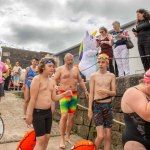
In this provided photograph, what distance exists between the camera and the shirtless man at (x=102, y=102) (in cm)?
466

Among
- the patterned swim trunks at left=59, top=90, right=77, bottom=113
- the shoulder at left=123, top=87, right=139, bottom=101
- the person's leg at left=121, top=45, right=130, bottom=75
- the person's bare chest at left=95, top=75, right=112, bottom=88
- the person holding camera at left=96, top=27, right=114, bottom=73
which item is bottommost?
the patterned swim trunks at left=59, top=90, right=77, bottom=113

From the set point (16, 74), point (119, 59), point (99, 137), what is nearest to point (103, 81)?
point (99, 137)

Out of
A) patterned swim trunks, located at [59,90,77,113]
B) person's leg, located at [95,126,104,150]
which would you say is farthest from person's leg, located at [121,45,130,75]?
person's leg, located at [95,126,104,150]

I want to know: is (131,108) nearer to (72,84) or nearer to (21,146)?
(21,146)

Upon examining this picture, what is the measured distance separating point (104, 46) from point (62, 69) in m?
1.40

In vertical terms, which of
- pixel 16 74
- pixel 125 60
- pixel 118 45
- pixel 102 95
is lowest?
pixel 102 95

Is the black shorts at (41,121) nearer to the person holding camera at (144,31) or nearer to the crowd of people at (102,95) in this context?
the crowd of people at (102,95)

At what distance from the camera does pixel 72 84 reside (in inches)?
232

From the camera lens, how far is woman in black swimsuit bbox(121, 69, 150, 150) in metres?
2.63

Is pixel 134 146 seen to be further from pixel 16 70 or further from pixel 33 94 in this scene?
pixel 16 70

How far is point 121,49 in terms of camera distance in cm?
652

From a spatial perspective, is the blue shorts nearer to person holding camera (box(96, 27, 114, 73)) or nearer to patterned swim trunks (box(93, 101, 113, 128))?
person holding camera (box(96, 27, 114, 73))

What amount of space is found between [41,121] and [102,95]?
138 cm

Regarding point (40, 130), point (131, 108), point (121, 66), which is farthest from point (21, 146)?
point (121, 66)
